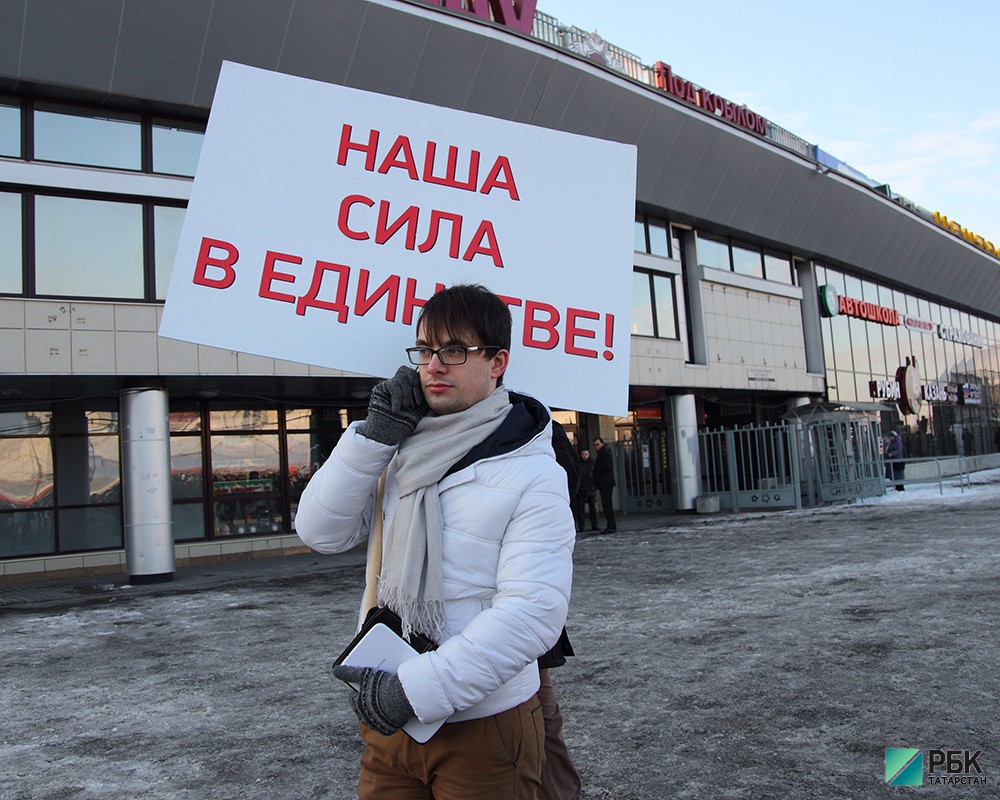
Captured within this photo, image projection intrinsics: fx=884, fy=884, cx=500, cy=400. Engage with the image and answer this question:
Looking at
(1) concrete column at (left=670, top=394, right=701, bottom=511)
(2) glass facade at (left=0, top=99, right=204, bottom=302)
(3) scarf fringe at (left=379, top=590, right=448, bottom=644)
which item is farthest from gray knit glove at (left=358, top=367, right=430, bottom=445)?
(1) concrete column at (left=670, top=394, right=701, bottom=511)

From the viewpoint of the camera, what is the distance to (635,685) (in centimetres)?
585

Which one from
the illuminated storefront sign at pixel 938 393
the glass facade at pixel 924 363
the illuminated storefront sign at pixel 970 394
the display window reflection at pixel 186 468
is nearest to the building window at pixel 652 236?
the glass facade at pixel 924 363

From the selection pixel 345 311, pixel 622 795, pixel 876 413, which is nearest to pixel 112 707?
pixel 622 795

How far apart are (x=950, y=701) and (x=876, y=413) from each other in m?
→ 29.0

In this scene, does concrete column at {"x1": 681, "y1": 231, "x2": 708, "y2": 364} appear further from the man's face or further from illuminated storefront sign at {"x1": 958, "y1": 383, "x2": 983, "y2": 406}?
the man's face

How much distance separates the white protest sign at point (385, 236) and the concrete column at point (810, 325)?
1071 inches

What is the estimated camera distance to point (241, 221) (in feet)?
8.79

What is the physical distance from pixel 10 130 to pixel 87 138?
1128mm

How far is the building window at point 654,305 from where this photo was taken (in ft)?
74.5

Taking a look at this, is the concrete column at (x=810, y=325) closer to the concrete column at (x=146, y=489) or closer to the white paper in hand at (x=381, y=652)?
the concrete column at (x=146, y=489)

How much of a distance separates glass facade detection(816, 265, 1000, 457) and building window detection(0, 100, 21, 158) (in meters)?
23.7

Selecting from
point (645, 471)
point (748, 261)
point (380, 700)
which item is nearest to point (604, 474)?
point (645, 471)

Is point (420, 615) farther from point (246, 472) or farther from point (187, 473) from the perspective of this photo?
point (246, 472)

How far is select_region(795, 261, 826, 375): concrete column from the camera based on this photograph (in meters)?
28.6
